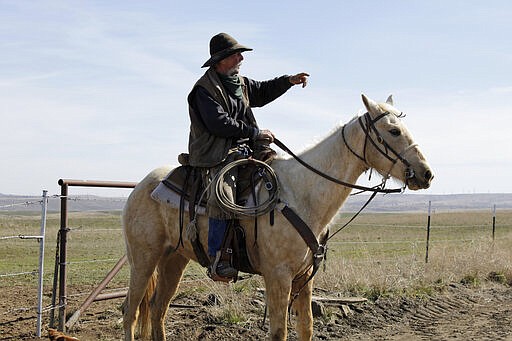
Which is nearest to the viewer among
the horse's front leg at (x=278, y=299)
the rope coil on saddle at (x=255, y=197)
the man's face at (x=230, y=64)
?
the horse's front leg at (x=278, y=299)

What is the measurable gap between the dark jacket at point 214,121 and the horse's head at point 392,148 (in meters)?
1.04

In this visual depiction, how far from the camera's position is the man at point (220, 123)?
5457 millimetres

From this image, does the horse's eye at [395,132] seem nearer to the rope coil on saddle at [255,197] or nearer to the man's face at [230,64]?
the rope coil on saddle at [255,197]

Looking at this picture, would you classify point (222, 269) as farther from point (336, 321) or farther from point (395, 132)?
point (336, 321)

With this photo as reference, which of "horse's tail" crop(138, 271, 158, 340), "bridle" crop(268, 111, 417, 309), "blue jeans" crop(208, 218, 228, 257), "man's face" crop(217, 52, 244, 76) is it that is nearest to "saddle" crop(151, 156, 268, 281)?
"blue jeans" crop(208, 218, 228, 257)

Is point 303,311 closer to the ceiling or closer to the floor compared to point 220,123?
closer to the floor

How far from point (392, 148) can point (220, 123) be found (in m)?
1.48

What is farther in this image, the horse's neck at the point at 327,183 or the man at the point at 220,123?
the man at the point at 220,123

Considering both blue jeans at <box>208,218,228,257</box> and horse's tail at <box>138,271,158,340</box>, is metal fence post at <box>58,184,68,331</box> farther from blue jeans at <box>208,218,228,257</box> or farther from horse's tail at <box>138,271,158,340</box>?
blue jeans at <box>208,218,228,257</box>

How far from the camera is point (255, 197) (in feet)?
17.8

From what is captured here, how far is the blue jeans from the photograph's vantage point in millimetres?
5445

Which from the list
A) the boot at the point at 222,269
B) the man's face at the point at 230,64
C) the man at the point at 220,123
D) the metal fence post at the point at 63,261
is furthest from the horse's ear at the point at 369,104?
the metal fence post at the point at 63,261

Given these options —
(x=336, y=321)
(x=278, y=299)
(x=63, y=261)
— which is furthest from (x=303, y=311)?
(x=63, y=261)

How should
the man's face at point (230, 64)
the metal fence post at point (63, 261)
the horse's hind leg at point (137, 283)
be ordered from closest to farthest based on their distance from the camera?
the man's face at point (230, 64) < the horse's hind leg at point (137, 283) < the metal fence post at point (63, 261)
